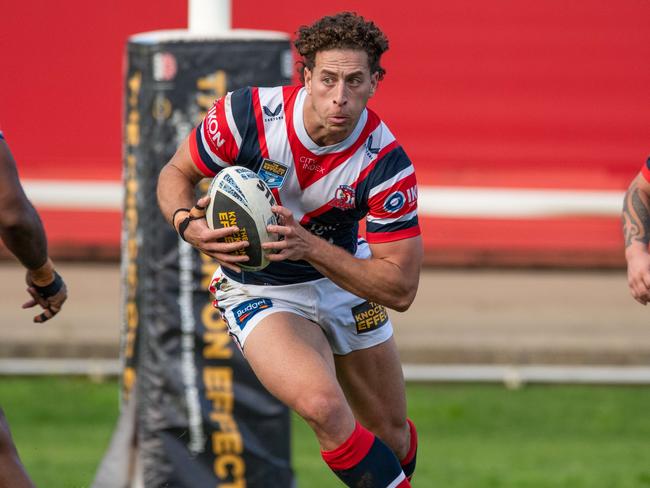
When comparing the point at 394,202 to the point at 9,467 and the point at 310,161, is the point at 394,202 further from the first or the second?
the point at 9,467

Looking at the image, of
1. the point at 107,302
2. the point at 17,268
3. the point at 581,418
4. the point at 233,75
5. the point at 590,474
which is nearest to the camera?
the point at 233,75

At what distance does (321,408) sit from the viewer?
552 centimetres

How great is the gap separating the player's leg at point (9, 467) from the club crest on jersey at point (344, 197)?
5.72ft

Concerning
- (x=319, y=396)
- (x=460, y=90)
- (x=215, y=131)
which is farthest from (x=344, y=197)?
(x=460, y=90)

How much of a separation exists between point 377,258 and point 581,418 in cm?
526

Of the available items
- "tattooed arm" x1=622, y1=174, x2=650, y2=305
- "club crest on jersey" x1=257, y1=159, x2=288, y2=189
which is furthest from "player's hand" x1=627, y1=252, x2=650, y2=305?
"club crest on jersey" x1=257, y1=159, x2=288, y2=189

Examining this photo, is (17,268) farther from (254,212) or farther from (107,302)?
(254,212)

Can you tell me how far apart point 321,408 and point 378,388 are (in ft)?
3.25

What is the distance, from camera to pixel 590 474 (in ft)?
29.3

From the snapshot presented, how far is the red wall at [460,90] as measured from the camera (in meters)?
15.2

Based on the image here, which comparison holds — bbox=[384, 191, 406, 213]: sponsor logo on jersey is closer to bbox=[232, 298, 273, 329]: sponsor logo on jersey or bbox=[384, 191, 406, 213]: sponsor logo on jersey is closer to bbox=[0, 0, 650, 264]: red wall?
bbox=[232, 298, 273, 329]: sponsor logo on jersey

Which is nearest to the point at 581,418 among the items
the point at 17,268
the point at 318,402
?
the point at 318,402

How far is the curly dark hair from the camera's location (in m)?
5.68

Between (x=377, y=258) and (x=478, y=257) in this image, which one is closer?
(x=377, y=258)
